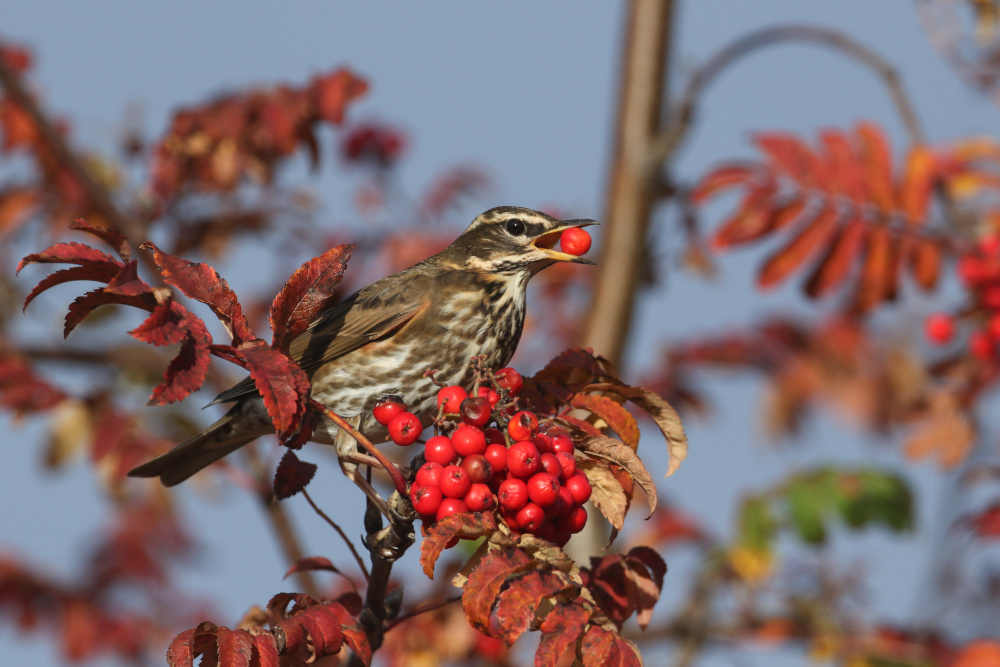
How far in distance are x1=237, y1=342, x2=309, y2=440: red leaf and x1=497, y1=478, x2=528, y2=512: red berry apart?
18.4 inches

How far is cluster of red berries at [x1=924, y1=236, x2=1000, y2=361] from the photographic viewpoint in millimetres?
4441

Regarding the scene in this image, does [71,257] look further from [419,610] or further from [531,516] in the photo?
[419,610]

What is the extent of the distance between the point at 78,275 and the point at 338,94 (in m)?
3.09

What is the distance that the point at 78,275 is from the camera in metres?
2.10

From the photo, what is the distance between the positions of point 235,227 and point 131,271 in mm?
3665

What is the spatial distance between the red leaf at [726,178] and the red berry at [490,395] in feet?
7.66

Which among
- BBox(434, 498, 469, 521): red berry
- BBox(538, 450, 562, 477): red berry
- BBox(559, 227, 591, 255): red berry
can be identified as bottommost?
BBox(434, 498, 469, 521): red berry

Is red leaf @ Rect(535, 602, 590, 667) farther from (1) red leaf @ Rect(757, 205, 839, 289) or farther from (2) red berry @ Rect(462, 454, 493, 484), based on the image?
(1) red leaf @ Rect(757, 205, 839, 289)

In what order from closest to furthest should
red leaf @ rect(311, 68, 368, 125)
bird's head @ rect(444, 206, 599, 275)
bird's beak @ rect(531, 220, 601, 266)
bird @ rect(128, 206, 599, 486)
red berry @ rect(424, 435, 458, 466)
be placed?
red berry @ rect(424, 435, 458, 466) < bird's beak @ rect(531, 220, 601, 266) < bird @ rect(128, 206, 599, 486) < bird's head @ rect(444, 206, 599, 275) < red leaf @ rect(311, 68, 368, 125)

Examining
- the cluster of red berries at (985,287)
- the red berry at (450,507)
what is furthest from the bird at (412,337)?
the cluster of red berries at (985,287)

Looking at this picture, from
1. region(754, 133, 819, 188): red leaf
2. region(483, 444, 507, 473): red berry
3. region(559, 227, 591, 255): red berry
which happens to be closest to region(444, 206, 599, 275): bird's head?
region(559, 227, 591, 255): red berry

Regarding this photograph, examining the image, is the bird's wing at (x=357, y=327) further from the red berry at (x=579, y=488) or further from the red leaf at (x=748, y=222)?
the red berry at (x=579, y=488)

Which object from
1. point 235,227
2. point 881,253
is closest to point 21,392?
point 235,227

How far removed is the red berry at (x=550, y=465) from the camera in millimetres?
2293
